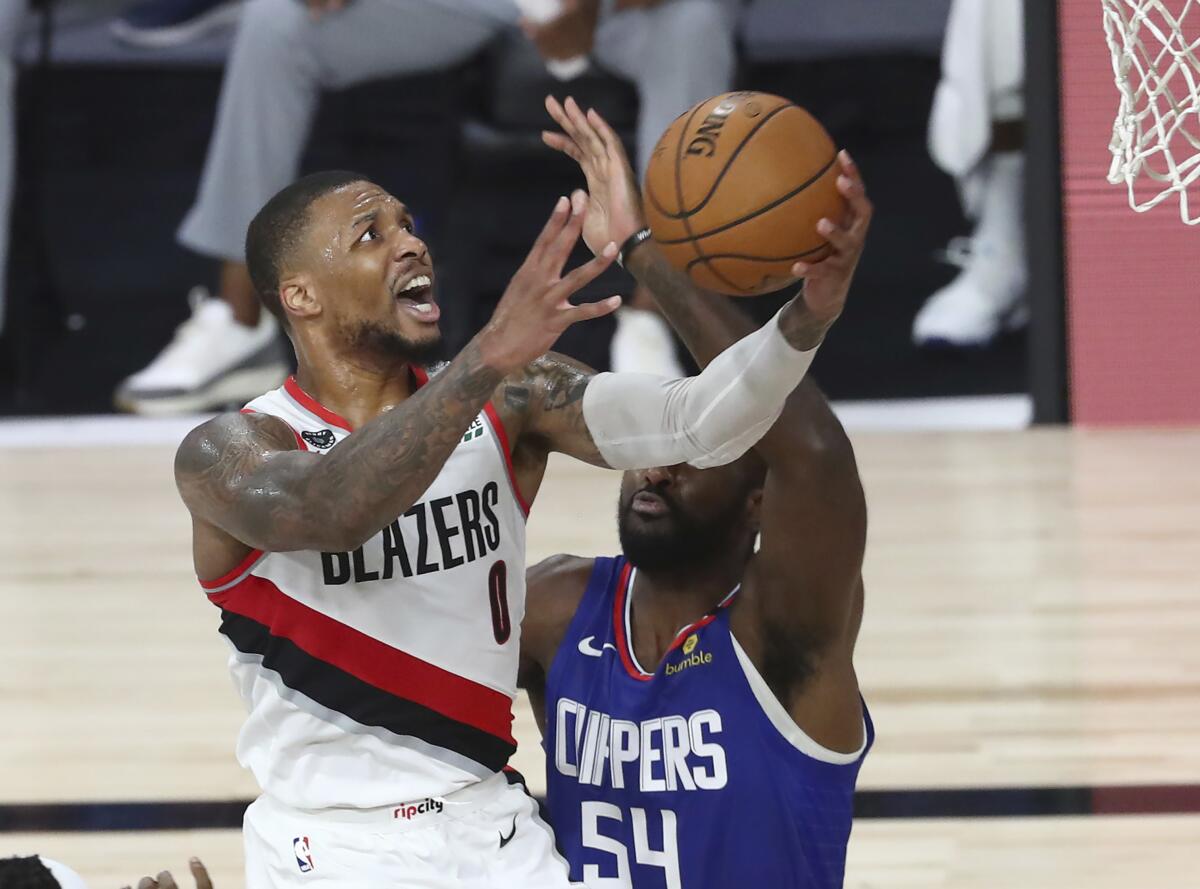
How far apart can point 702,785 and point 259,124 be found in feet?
18.6

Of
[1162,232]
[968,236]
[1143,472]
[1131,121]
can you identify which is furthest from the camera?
[968,236]

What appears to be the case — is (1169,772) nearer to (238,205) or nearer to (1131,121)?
(1131,121)

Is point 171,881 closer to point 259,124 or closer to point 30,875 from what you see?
point 30,875

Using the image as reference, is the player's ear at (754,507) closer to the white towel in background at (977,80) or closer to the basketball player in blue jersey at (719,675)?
the basketball player in blue jersey at (719,675)

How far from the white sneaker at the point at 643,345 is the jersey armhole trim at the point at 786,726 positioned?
463 cm

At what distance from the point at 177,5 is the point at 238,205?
135 cm

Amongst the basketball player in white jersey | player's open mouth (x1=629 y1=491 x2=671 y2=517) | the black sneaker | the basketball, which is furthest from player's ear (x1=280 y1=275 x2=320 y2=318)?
the black sneaker

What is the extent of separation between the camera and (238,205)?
8234mm

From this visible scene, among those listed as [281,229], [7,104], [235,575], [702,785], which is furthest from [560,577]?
[7,104]

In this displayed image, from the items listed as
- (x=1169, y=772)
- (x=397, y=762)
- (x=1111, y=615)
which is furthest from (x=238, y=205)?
(x=397, y=762)

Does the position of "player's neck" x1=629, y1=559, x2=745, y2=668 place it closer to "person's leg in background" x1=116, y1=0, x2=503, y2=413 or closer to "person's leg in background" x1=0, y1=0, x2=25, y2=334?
"person's leg in background" x1=116, y1=0, x2=503, y2=413

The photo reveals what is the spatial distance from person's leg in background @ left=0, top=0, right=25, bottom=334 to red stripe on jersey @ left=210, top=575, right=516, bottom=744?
6.11 m

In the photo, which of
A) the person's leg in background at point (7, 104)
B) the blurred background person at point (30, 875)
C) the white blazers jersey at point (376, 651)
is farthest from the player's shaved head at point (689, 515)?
the person's leg in background at point (7, 104)

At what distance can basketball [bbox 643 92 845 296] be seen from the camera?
9.00ft
